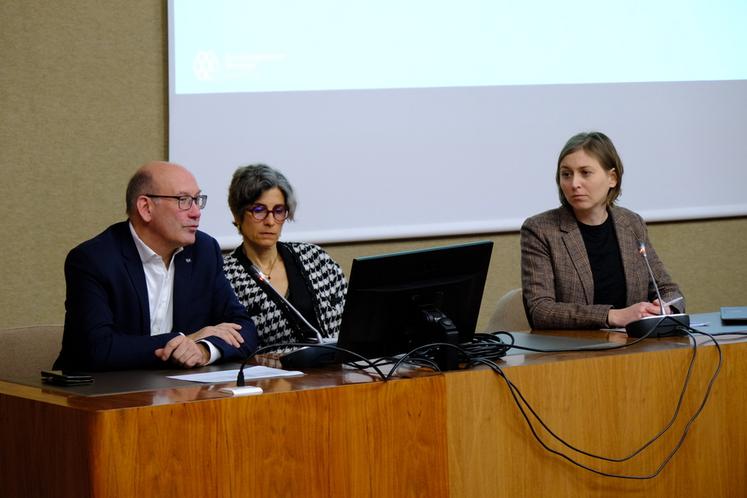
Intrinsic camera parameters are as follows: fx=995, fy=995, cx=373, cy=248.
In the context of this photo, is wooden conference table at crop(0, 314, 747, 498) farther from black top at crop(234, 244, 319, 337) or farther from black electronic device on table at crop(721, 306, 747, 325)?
black top at crop(234, 244, 319, 337)

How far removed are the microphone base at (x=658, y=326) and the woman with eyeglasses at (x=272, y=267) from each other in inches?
38.0

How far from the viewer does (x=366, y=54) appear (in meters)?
4.03

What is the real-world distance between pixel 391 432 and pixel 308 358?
35 cm

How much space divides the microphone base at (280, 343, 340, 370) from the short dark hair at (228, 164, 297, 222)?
0.95 meters

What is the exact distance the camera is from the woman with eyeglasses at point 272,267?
2971mm

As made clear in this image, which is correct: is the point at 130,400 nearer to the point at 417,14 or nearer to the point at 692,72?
the point at 417,14

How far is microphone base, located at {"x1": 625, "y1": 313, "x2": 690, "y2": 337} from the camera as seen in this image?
252 centimetres

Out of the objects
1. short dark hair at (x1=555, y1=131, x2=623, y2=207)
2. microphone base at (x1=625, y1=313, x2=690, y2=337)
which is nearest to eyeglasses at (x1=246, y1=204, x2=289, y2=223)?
short dark hair at (x1=555, y1=131, x2=623, y2=207)

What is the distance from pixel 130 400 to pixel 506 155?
2.91 meters

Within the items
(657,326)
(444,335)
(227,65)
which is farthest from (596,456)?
(227,65)

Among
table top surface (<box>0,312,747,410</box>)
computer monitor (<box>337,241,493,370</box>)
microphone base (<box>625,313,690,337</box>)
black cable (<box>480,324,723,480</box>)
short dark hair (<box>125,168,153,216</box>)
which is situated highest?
short dark hair (<box>125,168,153,216</box>)

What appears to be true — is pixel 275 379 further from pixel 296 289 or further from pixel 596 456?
pixel 296 289

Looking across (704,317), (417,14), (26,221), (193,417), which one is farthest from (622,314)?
(26,221)

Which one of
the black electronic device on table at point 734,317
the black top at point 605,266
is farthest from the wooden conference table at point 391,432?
the black top at point 605,266
